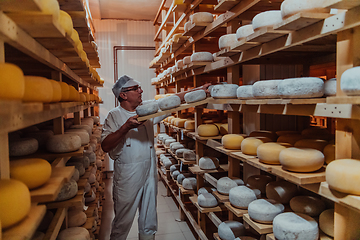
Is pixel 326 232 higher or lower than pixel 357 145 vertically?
lower

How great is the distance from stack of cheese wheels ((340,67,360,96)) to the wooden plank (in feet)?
4.08

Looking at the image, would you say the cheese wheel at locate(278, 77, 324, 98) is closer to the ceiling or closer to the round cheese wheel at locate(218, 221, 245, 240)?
the round cheese wheel at locate(218, 221, 245, 240)

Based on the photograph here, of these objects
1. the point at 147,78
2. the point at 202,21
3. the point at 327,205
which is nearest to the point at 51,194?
the point at 327,205

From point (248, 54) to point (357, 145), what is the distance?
0.96 meters

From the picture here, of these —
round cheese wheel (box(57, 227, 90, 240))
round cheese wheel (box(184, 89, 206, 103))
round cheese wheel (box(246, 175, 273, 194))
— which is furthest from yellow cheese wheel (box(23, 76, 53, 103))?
round cheese wheel (box(246, 175, 273, 194))

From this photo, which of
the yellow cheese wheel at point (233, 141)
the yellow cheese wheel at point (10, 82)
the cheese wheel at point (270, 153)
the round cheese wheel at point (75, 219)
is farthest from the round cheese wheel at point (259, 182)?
the yellow cheese wheel at point (10, 82)

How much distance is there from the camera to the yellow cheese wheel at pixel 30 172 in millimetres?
1130

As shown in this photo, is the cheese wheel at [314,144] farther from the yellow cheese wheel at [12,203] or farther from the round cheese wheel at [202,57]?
the yellow cheese wheel at [12,203]

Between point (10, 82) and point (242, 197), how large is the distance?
5.31ft

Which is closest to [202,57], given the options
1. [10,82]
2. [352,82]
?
[352,82]

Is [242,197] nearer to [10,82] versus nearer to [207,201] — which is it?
[207,201]

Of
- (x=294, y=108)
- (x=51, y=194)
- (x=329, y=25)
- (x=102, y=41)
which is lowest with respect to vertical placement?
(x=51, y=194)

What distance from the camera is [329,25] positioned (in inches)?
46.9

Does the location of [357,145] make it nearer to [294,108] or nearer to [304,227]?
[294,108]
